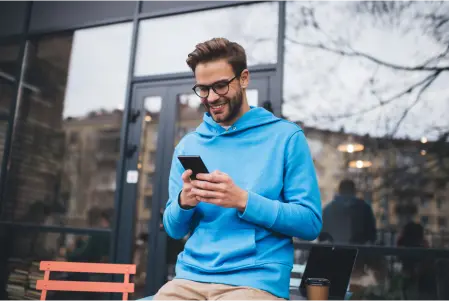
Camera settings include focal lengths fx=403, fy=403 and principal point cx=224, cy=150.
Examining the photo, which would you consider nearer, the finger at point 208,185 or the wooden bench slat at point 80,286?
the finger at point 208,185

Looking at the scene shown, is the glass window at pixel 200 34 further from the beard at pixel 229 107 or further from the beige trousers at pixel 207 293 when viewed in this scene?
the beige trousers at pixel 207 293

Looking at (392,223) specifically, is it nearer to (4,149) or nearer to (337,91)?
(337,91)

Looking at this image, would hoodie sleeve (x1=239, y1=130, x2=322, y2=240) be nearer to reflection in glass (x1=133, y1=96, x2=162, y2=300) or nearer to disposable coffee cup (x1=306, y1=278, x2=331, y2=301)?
disposable coffee cup (x1=306, y1=278, x2=331, y2=301)

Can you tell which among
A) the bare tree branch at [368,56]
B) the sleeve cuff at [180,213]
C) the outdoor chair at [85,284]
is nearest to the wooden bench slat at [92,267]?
the outdoor chair at [85,284]

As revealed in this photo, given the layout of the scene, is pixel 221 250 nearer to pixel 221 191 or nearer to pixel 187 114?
pixel 221 191

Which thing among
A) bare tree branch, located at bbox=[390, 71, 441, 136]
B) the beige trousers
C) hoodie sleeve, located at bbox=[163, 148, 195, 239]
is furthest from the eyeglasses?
bare tree branch, located at bbox=[390, 71, 441, 136]

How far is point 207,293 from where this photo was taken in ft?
4.33

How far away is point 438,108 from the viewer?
10.7 ft

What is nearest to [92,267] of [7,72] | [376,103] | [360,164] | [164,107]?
[164,107]

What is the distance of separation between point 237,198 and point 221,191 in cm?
6

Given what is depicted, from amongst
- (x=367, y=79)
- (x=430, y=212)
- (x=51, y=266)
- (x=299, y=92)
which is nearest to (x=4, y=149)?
(x=51, y=266)

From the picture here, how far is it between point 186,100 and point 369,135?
1.77 metres

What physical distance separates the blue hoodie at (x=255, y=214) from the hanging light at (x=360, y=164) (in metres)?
2.00

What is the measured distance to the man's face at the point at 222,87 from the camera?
1.54 m
